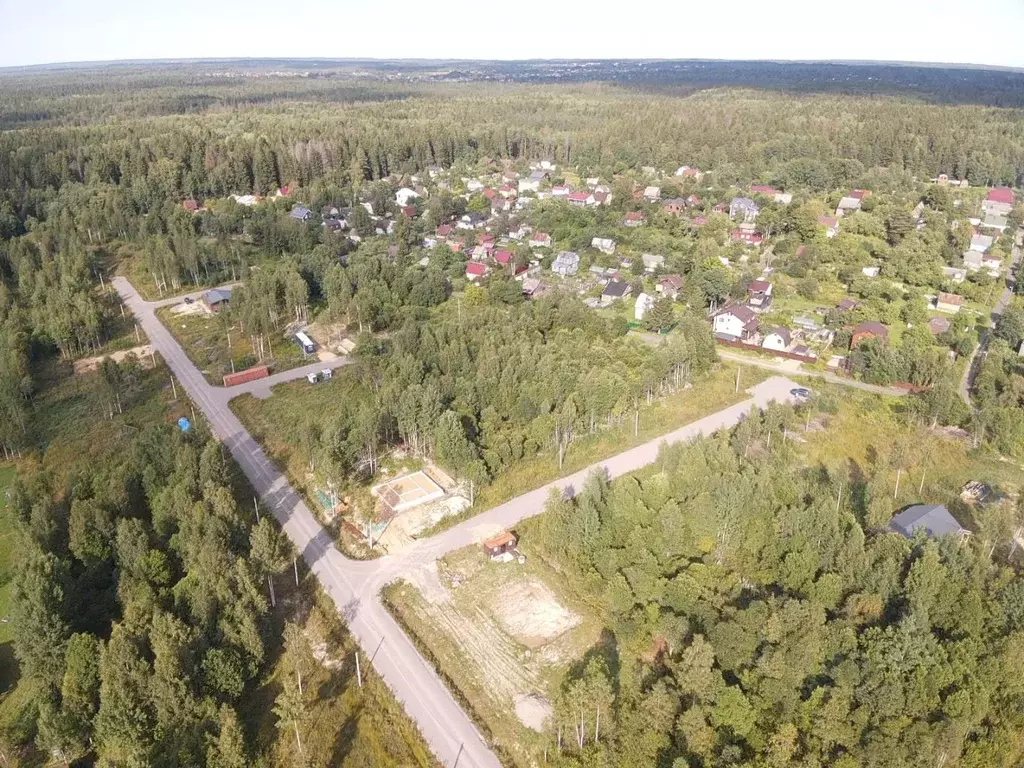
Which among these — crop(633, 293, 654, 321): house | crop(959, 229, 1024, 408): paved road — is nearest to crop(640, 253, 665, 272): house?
crop(633, 293, 654, 321): house

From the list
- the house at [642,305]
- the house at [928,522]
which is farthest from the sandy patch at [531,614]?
the house at [642,305]

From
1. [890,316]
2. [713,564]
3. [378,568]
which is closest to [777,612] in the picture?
[713,564]

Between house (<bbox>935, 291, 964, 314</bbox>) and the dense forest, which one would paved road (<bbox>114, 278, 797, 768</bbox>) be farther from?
house (<bbox>935, 291, 964, 314</bbox>)

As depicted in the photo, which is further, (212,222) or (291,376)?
(212,222)

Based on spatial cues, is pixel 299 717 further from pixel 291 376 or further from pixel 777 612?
pixel 291 376

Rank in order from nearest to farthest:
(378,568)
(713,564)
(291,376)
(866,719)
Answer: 1. (866,719)
2. (713,564)
3. (378,568)
4. (291,376)

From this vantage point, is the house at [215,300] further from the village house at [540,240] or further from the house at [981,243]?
the house at [981,243]
